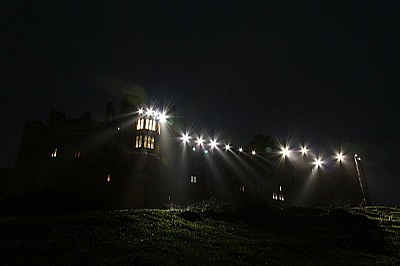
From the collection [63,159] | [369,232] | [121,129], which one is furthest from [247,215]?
[63,159]

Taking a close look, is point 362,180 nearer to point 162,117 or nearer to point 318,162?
point 318,162

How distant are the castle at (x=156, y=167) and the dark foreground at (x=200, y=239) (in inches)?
671

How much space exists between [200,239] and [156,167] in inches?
1204

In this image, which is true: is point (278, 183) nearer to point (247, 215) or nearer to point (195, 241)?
point (247, 215)

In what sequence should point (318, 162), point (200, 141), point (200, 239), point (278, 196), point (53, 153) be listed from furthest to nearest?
1. point (318, 162)
2. point (278, 196)
3. point (200, 141)
4. point (53, 153)
5. point (200, 239)

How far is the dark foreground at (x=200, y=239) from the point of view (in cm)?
2225

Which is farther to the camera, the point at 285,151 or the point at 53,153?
the point at 285,151

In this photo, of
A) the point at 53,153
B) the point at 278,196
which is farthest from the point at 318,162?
the point at 53,153

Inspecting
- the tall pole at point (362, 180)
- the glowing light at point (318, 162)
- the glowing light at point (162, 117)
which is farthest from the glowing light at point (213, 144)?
the tall pole at point (362, 180)

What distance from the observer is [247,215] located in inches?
1593

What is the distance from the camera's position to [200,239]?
28219mm

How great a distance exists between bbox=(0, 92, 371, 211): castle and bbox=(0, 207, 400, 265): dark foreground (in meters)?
17.0

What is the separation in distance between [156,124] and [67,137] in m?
20.0

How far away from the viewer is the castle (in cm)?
5767
